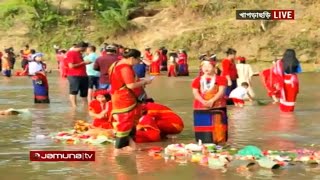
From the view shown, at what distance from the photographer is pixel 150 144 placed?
36.8ft

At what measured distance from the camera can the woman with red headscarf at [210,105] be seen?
420 inches

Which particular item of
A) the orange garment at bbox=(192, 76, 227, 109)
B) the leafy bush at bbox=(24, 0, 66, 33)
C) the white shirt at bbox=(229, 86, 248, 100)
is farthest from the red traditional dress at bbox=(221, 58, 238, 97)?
the leafy bush at bbox=(24, 0, 66, 33)

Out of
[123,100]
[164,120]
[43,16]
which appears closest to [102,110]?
[164,120]

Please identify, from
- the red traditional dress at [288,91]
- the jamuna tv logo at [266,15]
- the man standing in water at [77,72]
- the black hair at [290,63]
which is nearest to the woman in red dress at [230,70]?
the red traditional dress at [288,91]

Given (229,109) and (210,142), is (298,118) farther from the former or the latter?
(210,142)

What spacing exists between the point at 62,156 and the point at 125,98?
3.66 ft

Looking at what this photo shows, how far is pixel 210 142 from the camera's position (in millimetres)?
10750

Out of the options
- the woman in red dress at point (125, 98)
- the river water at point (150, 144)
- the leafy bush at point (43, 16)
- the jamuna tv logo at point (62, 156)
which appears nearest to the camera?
the river water at point (150, 144)

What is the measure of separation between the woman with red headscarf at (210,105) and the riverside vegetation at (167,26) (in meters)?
22.6

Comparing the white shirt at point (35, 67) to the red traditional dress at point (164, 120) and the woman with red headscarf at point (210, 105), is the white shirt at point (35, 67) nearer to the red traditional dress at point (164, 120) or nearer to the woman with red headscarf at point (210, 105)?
the red traditional dress at point (164, 120)

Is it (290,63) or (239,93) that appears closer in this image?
(290,63)

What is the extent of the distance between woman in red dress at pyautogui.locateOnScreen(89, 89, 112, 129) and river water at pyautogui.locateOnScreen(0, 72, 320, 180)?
0.87 metres

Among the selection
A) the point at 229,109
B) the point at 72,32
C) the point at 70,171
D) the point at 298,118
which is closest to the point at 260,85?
the point at 229,109

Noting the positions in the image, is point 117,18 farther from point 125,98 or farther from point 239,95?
point 125,98
